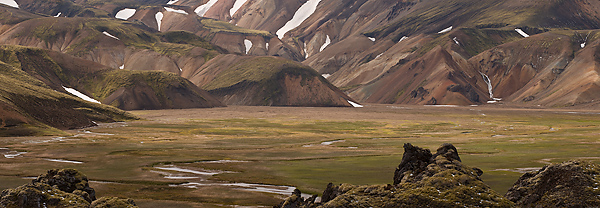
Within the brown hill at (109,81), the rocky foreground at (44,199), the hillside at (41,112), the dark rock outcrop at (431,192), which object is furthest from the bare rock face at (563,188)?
the brown hill at (109,81)

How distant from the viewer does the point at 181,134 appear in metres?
81.9

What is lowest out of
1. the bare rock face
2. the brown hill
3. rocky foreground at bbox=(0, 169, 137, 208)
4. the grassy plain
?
the grassy plain

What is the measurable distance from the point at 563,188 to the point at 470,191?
105 inches

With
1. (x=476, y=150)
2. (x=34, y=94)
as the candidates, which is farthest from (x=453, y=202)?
(x=34, y=94)

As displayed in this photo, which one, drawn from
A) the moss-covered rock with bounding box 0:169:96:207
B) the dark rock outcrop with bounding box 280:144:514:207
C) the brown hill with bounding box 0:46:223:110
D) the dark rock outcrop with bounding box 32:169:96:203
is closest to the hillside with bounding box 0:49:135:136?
the dark rock outcrop with bounding box 32:169:96:203

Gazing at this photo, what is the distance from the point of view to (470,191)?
13.3 m

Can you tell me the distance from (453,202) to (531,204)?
3.03m

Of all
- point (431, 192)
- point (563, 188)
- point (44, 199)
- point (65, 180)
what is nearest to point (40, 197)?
point (44, 199)

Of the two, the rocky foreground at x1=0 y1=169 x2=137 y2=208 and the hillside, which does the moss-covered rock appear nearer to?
the rocky foreground at x1=0 y1=169 x2=137 y2=208

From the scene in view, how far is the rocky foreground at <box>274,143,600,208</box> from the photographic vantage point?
13.3 m

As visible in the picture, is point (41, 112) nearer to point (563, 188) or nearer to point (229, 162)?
point (229, 162)

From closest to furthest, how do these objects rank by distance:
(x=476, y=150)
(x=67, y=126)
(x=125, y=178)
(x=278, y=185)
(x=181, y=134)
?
(x=278, y=185), (x=125, y=178), (x=476, y=150), (x=181, y=134), (x=67, y=126)

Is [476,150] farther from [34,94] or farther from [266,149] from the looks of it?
[34,94]

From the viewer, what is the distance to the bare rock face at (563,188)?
44.1 ft
